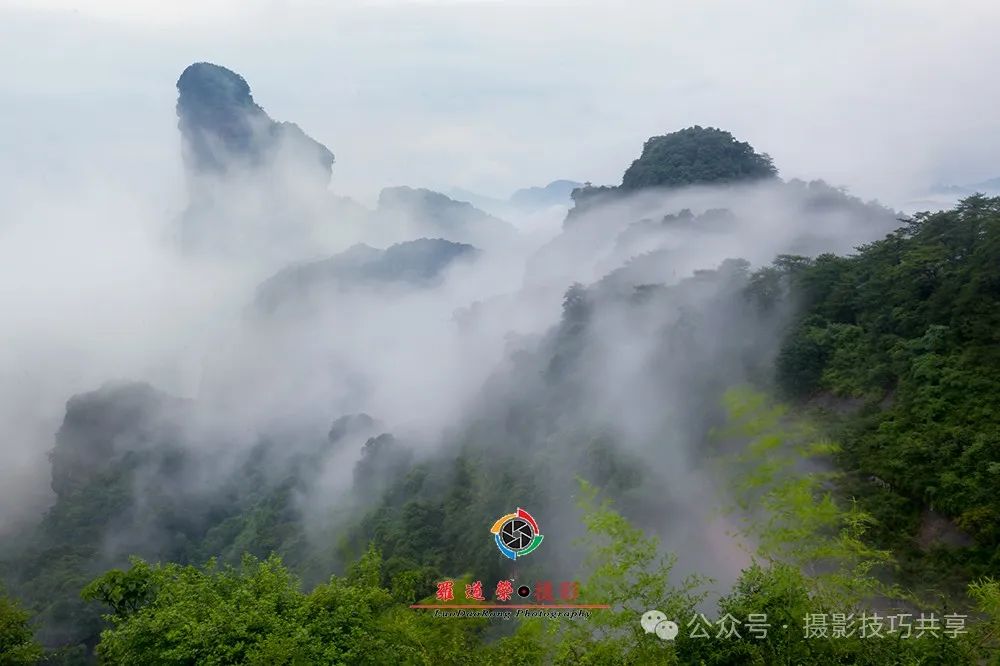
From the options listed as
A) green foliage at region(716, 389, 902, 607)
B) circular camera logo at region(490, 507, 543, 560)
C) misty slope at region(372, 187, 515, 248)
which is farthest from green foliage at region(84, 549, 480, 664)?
misty slope at region(372, 187, 515, 248)

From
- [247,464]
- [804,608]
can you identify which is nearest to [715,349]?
[804,608]

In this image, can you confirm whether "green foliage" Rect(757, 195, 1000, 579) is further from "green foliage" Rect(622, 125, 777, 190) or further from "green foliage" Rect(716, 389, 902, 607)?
"green foliage" Rect(622, 125, 777, 190)

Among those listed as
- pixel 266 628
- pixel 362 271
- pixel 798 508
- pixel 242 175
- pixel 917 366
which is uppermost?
pixel 242 175

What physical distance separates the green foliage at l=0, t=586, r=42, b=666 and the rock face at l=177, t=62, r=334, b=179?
12811 cm

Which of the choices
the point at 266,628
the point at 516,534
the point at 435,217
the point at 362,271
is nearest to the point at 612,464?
the point at 516,534

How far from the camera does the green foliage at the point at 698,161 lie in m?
70.6

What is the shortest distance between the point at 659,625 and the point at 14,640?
16.4m

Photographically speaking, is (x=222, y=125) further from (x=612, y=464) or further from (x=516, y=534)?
(x=516, y=534)

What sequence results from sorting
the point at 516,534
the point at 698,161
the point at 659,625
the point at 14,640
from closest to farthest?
1. the point at 659,625
2. the point at 14,640
3. the point at 516,534
4. the point at 698,161

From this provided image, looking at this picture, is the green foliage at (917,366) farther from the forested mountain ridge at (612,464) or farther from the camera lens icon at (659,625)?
the camera lens icon at (659,625)

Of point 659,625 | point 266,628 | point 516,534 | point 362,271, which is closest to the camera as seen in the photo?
point 659,625

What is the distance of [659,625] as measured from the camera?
13.4 metres

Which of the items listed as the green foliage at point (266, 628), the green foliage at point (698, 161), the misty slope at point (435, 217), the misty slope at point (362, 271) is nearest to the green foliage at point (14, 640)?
the green foliage at point (266, 628)

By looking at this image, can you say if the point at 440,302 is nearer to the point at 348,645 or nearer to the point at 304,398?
the point at 304,398
